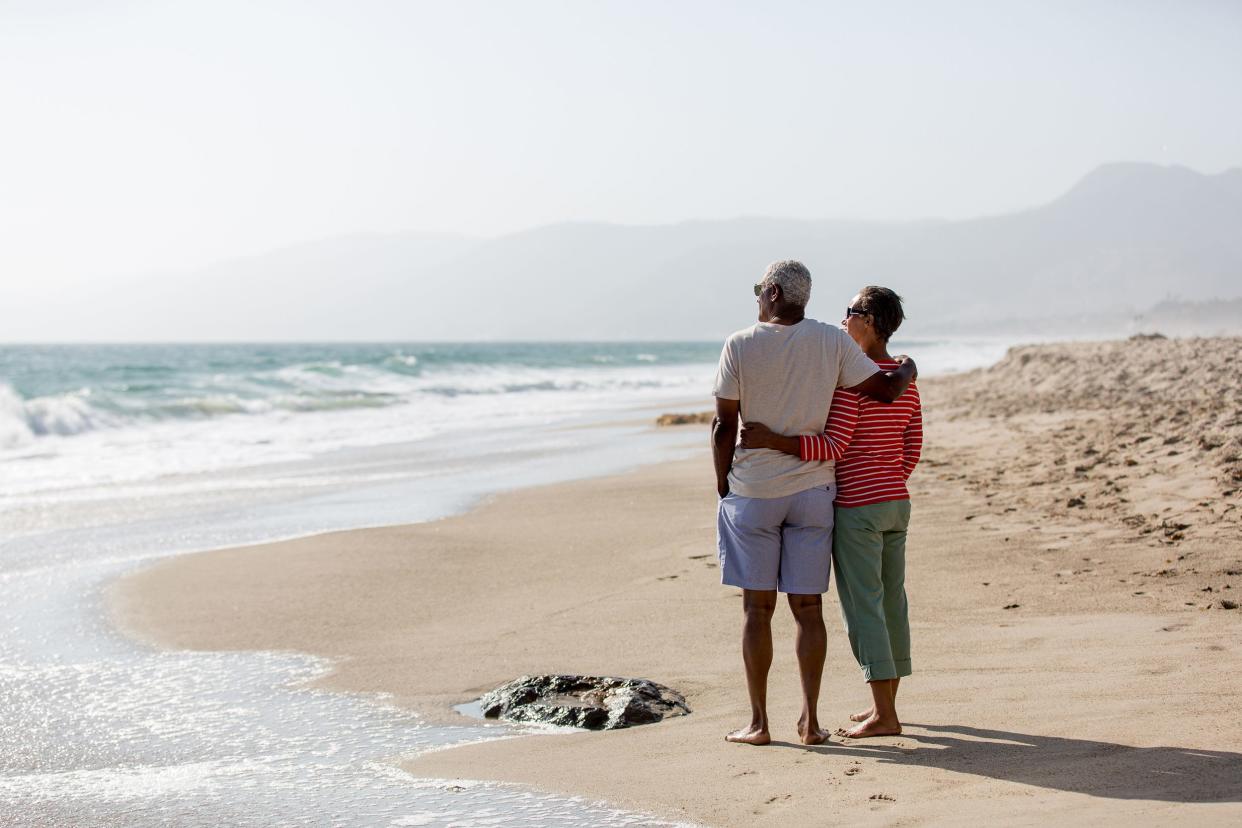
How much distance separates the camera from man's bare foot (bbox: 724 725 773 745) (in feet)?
13.3

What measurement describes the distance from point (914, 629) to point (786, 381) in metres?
1.98

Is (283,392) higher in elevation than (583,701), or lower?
higher

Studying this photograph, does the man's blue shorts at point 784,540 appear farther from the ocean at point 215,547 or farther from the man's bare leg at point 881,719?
the ocean at point 215,547

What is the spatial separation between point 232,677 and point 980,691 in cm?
324

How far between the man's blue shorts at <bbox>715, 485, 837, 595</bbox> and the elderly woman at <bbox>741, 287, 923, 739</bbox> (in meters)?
0.09

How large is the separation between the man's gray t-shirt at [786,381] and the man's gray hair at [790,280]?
4.4 inches

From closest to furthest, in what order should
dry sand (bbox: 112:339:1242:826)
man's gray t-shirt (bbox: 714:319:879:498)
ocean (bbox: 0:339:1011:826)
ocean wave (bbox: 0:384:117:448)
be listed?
dry sand (bbox: 112:339:1242:826), ocean (bbox: 0:339:1011:826), man's gray t-shirt (bbox: 714:319:879:498), ocean wave (bbox: 0:384:117:448)

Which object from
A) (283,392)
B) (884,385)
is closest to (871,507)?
(884,385)

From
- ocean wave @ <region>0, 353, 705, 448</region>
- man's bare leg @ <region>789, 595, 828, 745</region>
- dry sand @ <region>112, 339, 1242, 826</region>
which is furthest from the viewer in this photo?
ocean wave @ <region>0, 353, 705, 448</region>

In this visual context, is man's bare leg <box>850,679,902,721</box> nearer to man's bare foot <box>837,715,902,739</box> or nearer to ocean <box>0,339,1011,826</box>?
man's bare foot <box>837,715,902,739</box>

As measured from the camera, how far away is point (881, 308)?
4.21 m

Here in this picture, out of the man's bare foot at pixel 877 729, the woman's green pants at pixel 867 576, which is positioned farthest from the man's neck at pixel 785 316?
the man's bare foot at pixel 877 729

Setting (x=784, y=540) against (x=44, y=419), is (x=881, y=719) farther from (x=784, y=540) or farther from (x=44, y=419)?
(x=44, y=419)

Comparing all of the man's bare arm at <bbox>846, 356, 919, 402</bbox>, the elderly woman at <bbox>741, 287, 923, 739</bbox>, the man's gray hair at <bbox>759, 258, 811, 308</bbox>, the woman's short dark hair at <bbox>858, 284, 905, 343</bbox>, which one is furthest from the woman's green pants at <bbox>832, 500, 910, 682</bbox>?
the man's gray hair at <bbox>759, 258, 811, 308</bbox>
